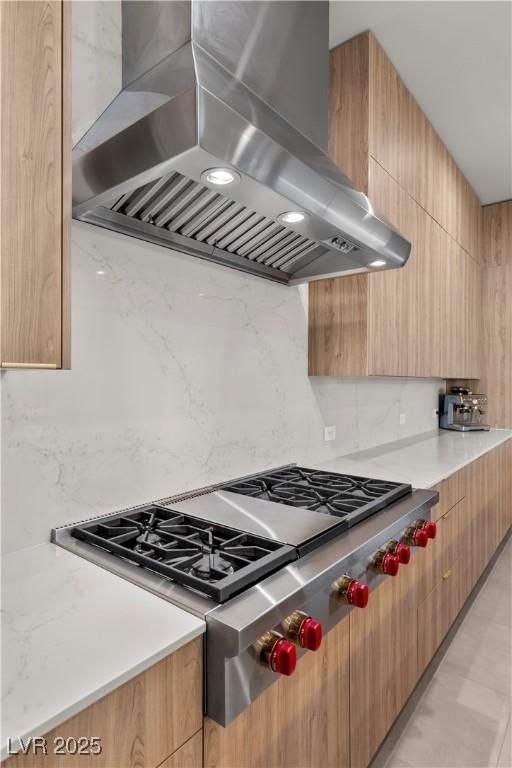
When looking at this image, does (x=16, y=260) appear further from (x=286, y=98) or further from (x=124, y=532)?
(x=286, y=98)

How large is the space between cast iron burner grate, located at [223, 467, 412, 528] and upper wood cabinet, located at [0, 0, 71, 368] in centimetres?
89

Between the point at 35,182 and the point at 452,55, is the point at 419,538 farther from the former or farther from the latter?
the point at 452,55

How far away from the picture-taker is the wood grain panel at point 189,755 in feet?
2.37

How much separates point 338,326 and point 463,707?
5.36 ft

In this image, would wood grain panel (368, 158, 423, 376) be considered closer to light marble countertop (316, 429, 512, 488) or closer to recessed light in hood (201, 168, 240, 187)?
light marble countertop (316, 429, 512, 488)

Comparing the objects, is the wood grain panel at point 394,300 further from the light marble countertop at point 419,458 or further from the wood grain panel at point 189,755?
the wood grain panel at point 189,755

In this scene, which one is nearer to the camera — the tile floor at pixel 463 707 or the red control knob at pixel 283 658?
the red control knob at pixel 283 658

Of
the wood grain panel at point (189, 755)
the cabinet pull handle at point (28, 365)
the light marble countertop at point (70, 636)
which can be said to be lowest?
the wood grain panel at point (189, 755)

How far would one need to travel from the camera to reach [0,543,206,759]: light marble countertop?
584mm

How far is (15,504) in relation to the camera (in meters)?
1.06

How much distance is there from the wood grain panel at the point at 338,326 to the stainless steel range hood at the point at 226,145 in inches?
13.6

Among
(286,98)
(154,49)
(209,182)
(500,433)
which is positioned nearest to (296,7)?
(286,98)

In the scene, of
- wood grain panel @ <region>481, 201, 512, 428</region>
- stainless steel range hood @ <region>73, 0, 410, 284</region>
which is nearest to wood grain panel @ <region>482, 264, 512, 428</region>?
wood grain panel @ <region>481, 201, 512, 428</region>

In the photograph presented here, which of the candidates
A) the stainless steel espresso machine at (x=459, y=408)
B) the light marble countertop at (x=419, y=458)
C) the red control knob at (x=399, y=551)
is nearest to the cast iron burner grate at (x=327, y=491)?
the red control knob at (x=399, y=551)
